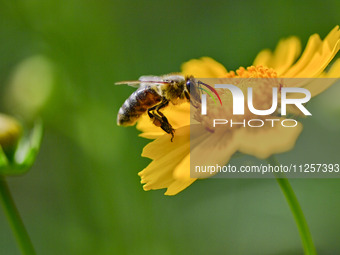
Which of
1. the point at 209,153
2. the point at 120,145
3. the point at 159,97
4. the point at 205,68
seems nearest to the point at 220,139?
the point at 209,153

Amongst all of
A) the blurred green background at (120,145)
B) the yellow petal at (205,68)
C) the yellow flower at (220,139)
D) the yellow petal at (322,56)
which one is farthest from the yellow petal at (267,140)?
the blurred green background at (120,145)

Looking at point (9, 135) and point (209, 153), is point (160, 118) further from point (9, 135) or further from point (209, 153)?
point (9, 135)

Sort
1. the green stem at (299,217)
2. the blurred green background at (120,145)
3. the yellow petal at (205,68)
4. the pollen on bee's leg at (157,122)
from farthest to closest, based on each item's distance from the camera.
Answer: the blurred green background at (120,145) → the yellow petal at (205,68) → the pollen on bee's leg at (157,122) → the green stem at (299,217)

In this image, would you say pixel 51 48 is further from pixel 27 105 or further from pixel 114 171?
pixel 114 171

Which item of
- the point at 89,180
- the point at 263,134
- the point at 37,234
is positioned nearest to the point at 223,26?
the point at 89,180

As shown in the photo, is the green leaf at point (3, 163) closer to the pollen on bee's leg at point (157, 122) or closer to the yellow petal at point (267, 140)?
the pollen on bee's leg at point (157, 122)

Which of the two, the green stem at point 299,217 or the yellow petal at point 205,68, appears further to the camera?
the yellow petal at point 205,68

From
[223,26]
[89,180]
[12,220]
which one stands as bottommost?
[89,180]
